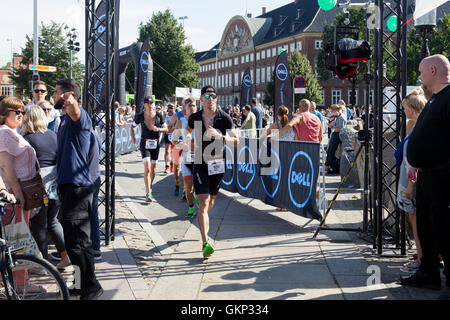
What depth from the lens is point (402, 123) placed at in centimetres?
614

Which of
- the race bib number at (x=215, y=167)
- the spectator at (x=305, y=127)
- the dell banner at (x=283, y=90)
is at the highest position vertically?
the dell banner at (x=283, y=90)

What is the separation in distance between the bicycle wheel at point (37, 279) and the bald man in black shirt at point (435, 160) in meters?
3.21

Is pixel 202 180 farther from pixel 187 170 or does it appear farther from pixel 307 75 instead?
pixel 307 75

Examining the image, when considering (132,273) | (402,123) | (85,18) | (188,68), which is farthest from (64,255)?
(188,68)

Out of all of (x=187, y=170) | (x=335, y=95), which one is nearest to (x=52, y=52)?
(x=335, y=95)

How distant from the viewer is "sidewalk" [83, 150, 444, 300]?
484cm

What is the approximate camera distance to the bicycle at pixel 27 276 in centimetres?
392

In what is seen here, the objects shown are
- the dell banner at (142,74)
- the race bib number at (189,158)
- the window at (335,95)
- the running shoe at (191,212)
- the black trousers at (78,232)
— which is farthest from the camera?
the window at (335,95)

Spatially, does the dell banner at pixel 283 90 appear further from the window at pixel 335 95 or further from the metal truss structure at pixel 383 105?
the window at pixel 335 95

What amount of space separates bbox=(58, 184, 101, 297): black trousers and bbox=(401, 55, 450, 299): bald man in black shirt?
10.2ft

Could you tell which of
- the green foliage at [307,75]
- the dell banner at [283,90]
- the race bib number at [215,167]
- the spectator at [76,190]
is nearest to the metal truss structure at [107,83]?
the race bib number at [215,167]

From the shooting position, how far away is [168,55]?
186ft

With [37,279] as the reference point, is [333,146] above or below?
above

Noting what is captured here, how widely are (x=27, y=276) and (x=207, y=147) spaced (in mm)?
2885
